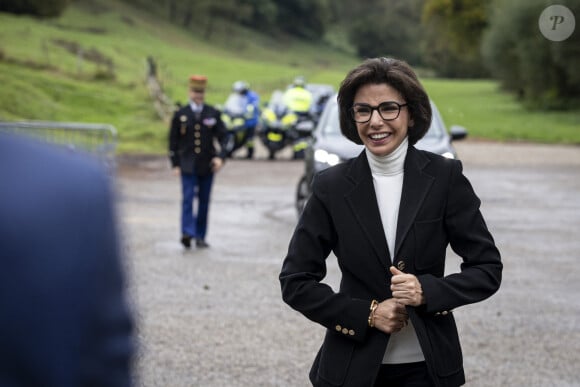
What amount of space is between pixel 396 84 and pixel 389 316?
80 cm

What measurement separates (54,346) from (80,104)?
32.4 metres

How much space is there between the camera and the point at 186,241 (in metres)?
12.6

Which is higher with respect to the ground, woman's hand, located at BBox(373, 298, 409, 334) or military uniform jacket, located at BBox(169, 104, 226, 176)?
woman's hand, located at BBox(373, 298, 409, 334)

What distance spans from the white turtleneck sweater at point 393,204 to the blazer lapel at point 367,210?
0.03m

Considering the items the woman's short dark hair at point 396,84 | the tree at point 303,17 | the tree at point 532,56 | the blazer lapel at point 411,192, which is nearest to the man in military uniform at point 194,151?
the woman's short dark hair at point 396,84

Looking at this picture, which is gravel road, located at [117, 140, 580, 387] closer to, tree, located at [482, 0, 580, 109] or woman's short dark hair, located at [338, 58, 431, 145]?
woman's short dark hair, located at [338, 58, 431, 145]

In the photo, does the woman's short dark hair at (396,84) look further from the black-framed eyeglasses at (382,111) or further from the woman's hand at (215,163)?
the woman's hand at (215,163)

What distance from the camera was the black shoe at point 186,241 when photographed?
12570mm

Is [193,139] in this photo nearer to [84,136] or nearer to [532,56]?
[84,136]

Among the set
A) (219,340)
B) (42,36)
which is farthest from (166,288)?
(42,36)

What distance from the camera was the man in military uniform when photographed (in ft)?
41.2

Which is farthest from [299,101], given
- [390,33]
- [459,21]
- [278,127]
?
[390,33]

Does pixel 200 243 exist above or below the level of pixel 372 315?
below

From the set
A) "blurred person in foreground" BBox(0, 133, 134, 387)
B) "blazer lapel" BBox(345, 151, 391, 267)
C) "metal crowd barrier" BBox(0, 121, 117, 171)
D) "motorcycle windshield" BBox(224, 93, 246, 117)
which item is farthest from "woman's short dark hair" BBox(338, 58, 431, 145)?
"motorcycle windshield" BBox(224, 93, 246, 117)
